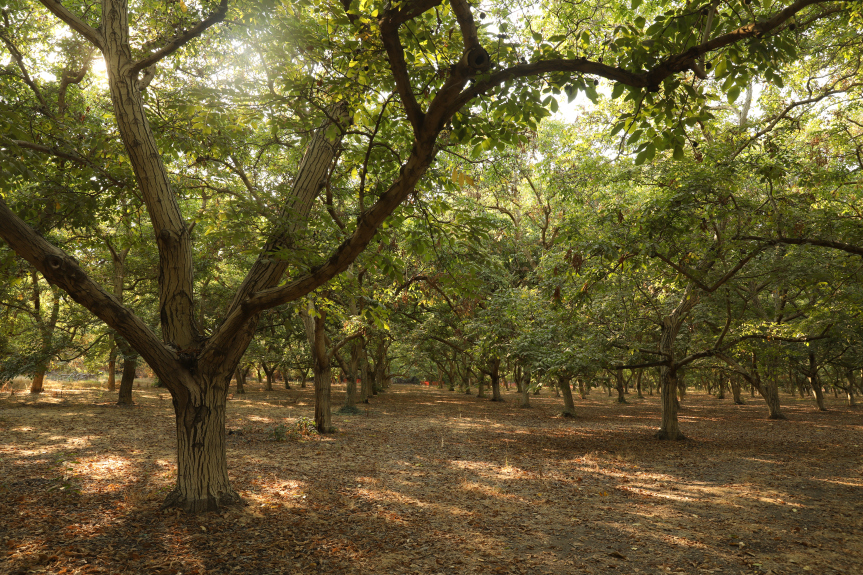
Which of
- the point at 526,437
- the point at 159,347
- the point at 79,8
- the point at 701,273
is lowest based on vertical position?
the point at 526,437

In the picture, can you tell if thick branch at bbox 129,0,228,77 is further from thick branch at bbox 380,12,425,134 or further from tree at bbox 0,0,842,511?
thick branch at bbox 380,12,425,134

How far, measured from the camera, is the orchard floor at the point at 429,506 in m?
5.05

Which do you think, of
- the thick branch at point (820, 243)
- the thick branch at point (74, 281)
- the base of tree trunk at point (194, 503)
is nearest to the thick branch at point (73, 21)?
the thick branch at point (74, 281)

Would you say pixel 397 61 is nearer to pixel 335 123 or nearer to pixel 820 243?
pixel 335 123

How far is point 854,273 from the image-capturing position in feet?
29.8

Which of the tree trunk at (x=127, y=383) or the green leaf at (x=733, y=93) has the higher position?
the green leaf at (x=733, y=93)

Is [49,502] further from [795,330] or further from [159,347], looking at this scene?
[795,330]

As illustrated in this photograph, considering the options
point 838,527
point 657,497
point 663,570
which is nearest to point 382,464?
point 657,497

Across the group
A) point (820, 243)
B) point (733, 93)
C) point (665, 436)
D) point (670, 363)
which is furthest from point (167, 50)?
point (665, 436)

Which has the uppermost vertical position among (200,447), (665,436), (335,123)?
(335,123)

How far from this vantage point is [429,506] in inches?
287

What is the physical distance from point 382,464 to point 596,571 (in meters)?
6.11

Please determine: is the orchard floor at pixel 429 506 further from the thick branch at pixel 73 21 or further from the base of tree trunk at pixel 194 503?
the thick branch at pixel 73 21

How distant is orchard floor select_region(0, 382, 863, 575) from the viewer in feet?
16.6
